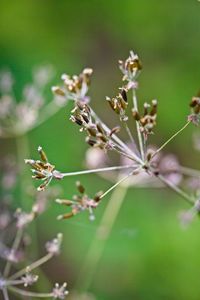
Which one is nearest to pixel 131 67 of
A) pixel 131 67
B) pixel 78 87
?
pixel 131 67

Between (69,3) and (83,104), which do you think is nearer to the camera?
(83,104)

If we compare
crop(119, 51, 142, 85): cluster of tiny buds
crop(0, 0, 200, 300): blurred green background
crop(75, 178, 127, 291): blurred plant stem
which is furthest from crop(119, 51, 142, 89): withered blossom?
crop(0, 0, 200, 300): blurred green background

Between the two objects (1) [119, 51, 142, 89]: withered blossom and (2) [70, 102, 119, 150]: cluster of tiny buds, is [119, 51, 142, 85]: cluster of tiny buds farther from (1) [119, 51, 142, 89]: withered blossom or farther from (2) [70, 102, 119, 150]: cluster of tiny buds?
(2) [70, 102, 119, 150]: cluster of tiny buds

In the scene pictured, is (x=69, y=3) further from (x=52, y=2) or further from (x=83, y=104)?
(x=83, y=104)

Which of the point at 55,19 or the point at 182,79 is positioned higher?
the point at 55,19

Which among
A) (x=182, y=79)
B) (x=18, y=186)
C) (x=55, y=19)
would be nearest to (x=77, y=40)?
(x=55, y=19)

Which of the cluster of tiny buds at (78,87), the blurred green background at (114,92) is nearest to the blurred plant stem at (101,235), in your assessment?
the blurred green background at (114,92)
